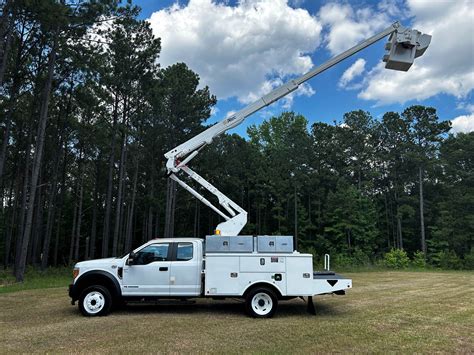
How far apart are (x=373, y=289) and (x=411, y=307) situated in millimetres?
4070

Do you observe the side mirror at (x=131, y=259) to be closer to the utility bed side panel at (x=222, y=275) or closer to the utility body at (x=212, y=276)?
the utility body at (x=212, y=276)

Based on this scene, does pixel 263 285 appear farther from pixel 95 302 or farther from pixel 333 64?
pixel 333 64

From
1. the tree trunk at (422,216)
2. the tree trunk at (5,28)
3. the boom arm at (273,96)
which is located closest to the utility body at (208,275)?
the boom arm at (273,96)

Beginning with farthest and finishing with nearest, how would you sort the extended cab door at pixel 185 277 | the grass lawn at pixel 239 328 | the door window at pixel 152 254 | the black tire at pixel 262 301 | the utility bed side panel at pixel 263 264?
the door window at pixel 152 254 → the extended cab door at pixel 185 277 → the utility bed side panel at pixel 263 264 → the black tire at pixel 262 301 → the grass lawn at pixel 239 328

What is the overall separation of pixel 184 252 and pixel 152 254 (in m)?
0.77

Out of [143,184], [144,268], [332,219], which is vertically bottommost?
[144,268]

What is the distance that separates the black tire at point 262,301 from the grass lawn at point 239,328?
23 cm

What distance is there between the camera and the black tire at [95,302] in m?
8.68

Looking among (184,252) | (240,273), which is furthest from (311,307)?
(184,252)

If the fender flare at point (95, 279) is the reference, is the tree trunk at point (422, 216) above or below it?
above

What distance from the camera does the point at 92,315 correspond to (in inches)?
342

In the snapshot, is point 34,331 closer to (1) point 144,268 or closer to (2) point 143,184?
(1) point 144,268

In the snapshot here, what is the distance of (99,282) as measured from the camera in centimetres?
893

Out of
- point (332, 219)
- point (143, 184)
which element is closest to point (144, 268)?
point (143, 184)
